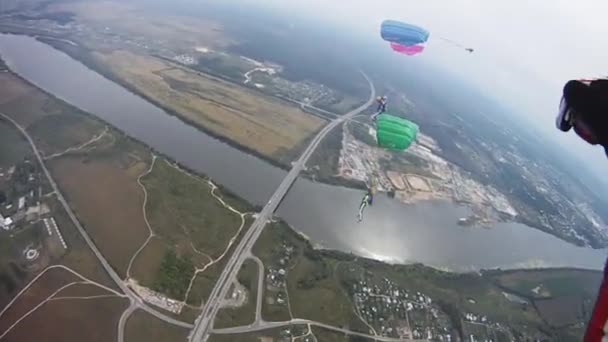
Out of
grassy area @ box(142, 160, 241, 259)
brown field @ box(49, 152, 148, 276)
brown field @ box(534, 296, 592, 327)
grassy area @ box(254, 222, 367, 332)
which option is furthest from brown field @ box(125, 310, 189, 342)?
brown field @ box(534, 296, 592, 327)

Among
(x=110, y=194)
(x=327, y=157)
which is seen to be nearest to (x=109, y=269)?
(x=110, y=194)

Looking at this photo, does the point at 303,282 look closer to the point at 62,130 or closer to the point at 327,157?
the point at 327,157

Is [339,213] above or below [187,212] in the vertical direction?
below

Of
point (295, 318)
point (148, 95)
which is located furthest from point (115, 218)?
point (148, 95)

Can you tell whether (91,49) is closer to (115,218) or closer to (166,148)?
(166,148)

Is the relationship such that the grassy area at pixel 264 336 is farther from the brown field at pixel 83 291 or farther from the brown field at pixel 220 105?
the brown field at pixel 220 105
